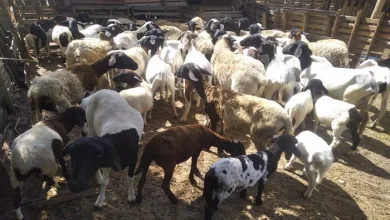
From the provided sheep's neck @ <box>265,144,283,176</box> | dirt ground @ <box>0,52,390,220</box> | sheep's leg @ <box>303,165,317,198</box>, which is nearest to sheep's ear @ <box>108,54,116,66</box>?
dirt ground @ <box>0,52,390,220</box>

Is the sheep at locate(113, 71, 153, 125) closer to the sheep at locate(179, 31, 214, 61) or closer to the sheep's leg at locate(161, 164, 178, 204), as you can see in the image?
the sheep's leg at locate(161, 164, 178, 204)

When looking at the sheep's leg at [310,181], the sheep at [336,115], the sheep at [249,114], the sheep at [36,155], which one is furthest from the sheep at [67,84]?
the sheep's leg at [310,181]

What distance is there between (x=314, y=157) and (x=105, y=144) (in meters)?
3.41

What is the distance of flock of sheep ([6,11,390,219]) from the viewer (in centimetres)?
395

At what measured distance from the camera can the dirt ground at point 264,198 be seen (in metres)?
4.29

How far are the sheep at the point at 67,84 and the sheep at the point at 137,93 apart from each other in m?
0.65

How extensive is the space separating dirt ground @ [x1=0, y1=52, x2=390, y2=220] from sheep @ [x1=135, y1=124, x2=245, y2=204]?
26cm

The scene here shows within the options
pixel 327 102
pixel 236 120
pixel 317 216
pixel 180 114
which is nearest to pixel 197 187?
pixel 236 120

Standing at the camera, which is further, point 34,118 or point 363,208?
point 34,118

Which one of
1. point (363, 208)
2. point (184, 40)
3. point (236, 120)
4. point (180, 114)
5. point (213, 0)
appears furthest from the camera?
point (213, 0)

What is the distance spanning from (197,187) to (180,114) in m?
3.02

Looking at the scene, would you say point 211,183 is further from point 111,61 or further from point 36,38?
point 36,38

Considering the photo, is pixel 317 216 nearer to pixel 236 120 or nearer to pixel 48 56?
pixel 236 120

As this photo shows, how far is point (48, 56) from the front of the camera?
11594 millimetres
